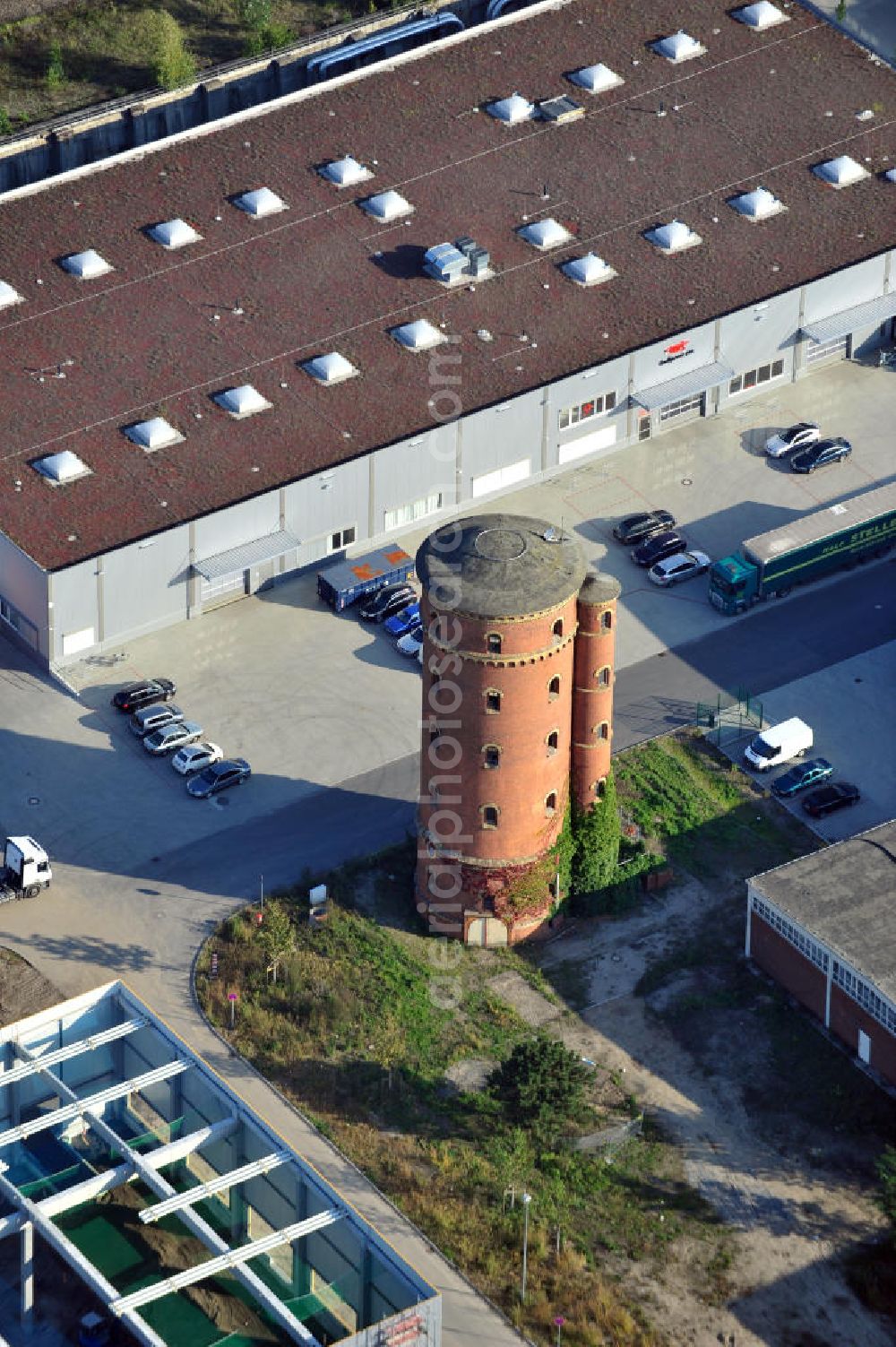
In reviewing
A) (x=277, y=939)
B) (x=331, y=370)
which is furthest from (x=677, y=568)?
(x=277, y=939)

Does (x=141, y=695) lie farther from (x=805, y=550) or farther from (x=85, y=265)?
(x=805, y=550)

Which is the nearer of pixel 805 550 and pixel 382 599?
pixel 382 599

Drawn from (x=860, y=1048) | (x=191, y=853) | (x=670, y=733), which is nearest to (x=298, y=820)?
(x=191, y=853)

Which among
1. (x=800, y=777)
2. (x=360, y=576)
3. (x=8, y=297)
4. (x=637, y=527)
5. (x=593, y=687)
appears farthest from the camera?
(x=8, y=297)

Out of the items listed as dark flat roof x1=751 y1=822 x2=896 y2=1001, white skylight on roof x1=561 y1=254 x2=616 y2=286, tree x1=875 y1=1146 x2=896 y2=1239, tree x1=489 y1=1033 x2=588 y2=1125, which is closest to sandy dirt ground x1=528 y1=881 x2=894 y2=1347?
tree x1=875 y1=1146 x2=896 y2=1239

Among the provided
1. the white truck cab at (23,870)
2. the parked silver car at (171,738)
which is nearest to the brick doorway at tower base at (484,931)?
the parked silver car at (171,738)

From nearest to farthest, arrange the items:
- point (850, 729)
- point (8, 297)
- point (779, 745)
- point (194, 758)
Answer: point (194, 758)
point (779, 745)
point (850, 729)
point (8, 297)

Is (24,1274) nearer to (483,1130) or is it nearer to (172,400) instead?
(483,1130)
